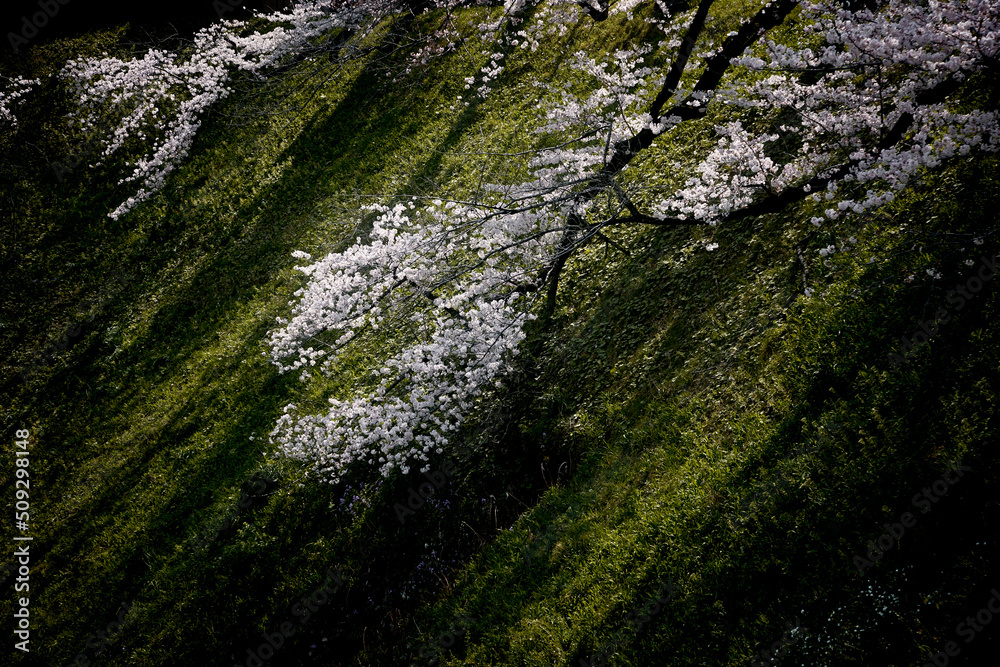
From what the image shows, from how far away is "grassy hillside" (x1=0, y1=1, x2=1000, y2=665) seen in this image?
442 cm

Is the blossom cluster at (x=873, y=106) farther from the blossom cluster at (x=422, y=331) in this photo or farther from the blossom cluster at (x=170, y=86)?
the blossom cluster at (x=170, y=86)

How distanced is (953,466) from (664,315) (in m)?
3.35

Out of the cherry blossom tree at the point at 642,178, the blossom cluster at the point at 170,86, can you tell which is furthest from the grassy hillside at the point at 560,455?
the blossom cluster at the point at 170,86

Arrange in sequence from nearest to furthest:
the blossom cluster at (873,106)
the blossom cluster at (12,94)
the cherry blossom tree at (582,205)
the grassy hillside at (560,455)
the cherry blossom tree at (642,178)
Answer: the blossom cluster at (873,106) < the grassy hillside at (560,455) < the cherry blossom tree at (642,178) < the cherry blossom tree at (582,205) < the blossom cluster at (12,94)

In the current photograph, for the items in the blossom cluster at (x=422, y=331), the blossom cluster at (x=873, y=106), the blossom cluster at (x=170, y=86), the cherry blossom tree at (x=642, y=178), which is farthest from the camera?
the blossom cluster at (x=170, y=86)

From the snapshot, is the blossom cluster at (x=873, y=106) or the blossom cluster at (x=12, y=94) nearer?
the blossom cluster at (x=873, y=106)

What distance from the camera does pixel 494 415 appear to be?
23.8 ft

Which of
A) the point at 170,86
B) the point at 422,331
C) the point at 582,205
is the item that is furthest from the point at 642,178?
the point at 170,86

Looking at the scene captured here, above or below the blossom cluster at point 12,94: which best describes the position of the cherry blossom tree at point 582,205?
below

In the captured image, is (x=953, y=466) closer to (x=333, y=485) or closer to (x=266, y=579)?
(x=333, y=485)

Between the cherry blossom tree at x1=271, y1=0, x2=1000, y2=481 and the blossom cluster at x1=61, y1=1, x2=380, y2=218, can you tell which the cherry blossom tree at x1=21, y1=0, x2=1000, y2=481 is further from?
the blossom cluster at x1=61, y1=1, x2=380, y2=218

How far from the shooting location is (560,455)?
6.51 m

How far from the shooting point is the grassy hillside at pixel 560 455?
4418mm

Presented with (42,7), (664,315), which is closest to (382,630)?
(664,315)
